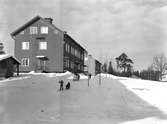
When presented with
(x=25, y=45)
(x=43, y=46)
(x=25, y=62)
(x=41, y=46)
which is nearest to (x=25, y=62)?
(x=25, y=62)

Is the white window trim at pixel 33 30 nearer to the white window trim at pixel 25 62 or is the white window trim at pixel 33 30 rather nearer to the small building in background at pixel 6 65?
the white window trim at pixel 25 62

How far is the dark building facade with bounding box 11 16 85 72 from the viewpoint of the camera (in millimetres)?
42094

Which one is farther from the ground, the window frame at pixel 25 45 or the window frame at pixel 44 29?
the window frame at pixel 44 29

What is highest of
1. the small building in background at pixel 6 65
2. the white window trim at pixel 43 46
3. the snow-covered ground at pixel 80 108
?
A: the white window trim at pixel 43 46

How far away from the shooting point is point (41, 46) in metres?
42.8

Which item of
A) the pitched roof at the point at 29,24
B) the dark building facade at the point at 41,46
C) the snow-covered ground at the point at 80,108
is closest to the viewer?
the snow-covered ground at the point at 80,108

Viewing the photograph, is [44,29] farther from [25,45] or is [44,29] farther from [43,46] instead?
[25,45]

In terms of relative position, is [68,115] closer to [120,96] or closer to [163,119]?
[163,119]

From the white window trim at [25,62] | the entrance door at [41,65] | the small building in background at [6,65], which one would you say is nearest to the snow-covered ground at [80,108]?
the small building in background at [6,65]

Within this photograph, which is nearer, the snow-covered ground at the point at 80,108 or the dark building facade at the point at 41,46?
the snow-covered ground at the point at 80,108

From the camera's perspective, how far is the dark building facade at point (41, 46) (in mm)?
42094

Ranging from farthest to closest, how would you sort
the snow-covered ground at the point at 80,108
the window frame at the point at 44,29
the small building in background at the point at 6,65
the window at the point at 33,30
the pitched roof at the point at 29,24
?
the window at the point at 33,30, the window frame at the point at 44,29, the pitched roof at the point at 29,24, the small building in background at the point at 6,65, the snow-covered ground at the point at 80,108

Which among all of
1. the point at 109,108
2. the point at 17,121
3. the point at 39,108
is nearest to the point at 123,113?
the point at 109,108

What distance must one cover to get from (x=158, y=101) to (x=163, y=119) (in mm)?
5830
